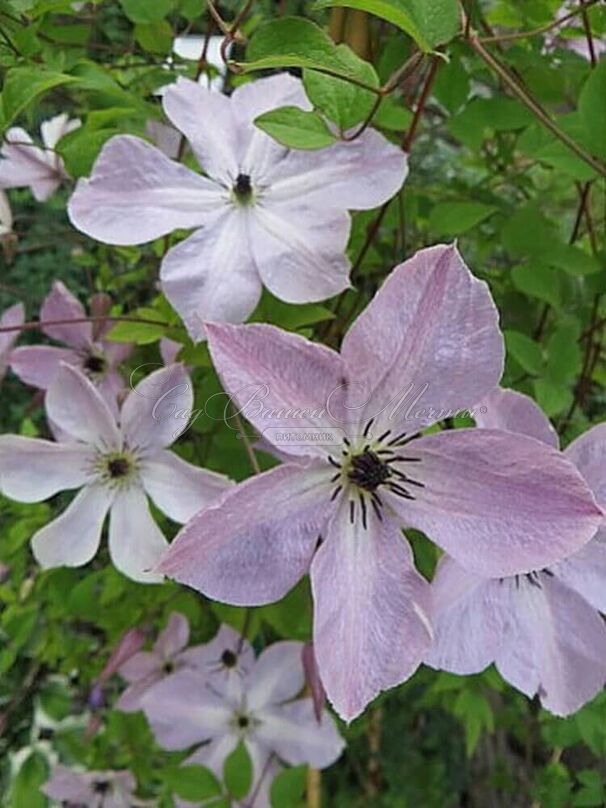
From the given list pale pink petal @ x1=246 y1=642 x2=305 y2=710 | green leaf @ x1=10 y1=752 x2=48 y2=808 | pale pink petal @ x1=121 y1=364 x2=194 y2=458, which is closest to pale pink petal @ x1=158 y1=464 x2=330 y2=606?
pale pink petal @ x1=121 y1=364 x2=194 y2=458

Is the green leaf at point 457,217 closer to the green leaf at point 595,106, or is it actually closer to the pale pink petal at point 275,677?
the green leaf at point 595,106

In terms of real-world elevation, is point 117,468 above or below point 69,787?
above

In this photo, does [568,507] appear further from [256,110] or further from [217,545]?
[256,110]

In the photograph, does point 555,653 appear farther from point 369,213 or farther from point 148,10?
point 148,10

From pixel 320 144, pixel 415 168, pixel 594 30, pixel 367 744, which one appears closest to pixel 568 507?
pixel 320 144

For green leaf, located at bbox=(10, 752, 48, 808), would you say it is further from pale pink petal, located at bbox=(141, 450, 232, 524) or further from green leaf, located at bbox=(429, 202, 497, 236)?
green leaf, located at bbox=(429, 202, 497, 236)

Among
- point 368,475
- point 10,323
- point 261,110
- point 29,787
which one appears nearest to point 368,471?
point 368,475
